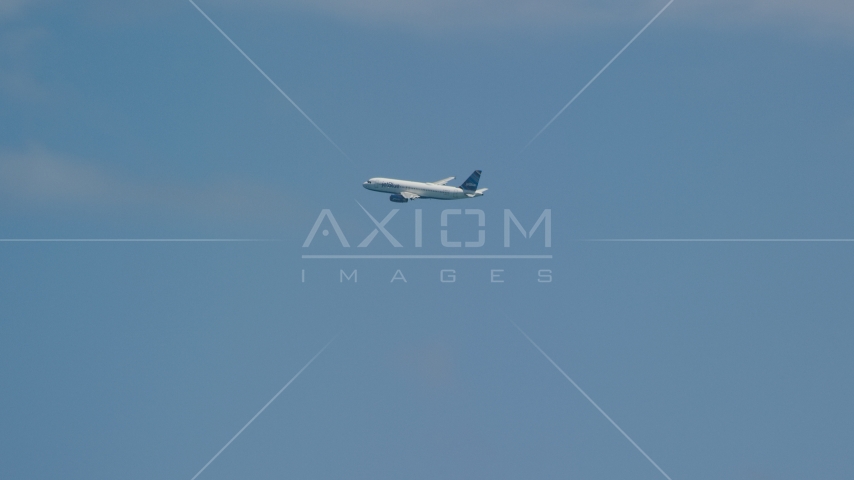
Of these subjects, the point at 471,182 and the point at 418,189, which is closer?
the point at 418,189

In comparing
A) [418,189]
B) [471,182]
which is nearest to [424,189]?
[418,189]

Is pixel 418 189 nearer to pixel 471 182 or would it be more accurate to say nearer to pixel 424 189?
pixel 424 189

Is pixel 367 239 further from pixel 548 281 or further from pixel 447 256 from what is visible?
pixel 548 281

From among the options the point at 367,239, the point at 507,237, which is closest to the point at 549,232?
the point at 507,237

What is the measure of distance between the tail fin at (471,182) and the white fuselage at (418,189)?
537 mm

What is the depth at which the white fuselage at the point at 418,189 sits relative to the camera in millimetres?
95062

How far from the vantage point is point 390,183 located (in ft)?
312

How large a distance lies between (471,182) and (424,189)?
4542 millimetres

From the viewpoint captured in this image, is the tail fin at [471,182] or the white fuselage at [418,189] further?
the tail fin at [471,182]

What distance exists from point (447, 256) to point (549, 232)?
8.82 meters

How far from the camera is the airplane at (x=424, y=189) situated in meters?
95.0

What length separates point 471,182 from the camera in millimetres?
96688

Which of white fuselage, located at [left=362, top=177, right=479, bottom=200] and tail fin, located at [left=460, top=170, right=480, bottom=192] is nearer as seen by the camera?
white fuselage, located at [left=362, top=177, right=479, bottom=200]

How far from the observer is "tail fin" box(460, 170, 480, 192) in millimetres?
96375
